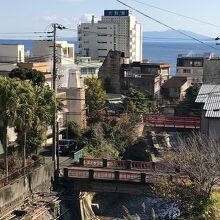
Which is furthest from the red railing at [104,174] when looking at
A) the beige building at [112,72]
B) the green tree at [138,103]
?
the beige building at [112,72]

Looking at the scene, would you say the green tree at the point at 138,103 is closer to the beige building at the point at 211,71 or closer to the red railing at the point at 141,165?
the beige building at the point at 211,71

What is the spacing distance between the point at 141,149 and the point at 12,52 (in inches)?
1271

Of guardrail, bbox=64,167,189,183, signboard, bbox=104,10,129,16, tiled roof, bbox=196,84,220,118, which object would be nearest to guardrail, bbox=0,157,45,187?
guardrail, bbox=64,167,189,183

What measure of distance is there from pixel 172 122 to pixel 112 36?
106 metres

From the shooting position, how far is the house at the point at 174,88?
74188mm

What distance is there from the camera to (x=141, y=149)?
4362 centimetres

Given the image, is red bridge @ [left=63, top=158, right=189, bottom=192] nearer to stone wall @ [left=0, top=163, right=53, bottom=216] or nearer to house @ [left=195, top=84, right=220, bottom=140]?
stone wall @ [left=0, top=163, right=53, bottom=216]

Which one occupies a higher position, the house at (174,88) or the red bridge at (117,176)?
the house at (174,88)

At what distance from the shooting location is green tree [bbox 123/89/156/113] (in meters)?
54.2

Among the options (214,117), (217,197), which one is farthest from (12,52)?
(217,197)

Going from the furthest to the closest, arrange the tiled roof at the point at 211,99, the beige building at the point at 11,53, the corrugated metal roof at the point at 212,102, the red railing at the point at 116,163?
1. the beige building at the point at 11,53
2. the corrugated metal roof at the point at 212,102
3. the tiled roof at the point at 211,99
4. the red railing at the point at 116,163

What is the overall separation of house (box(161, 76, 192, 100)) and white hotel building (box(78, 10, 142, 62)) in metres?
Answer: 68.0

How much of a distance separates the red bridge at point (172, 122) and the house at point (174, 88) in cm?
2506

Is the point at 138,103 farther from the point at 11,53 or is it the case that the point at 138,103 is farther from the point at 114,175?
the point at 114,175
